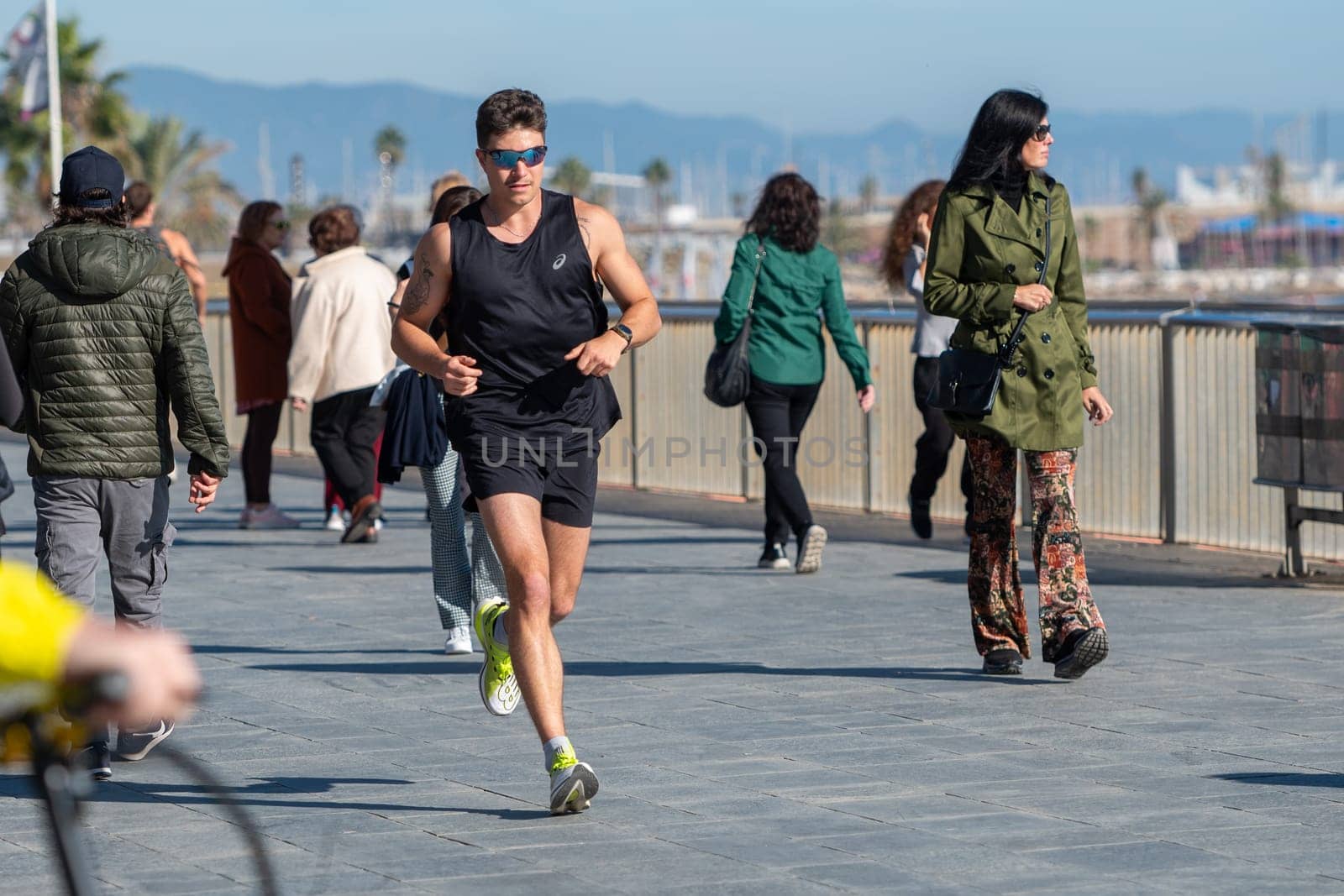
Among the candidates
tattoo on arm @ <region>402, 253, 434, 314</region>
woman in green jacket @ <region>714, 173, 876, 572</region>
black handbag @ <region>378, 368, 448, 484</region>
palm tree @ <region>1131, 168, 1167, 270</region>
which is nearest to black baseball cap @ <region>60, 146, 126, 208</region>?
tattoo on arm @ <region>402, 253, 434, 314</region>

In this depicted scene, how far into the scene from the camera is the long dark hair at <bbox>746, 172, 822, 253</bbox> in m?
10.4

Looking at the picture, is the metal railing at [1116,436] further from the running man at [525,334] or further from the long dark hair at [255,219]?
the running man at [525,334]

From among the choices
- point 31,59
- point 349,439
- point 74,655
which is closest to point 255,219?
point 349,439

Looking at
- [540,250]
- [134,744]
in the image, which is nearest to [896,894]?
[540,250]

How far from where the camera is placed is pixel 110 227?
21.1ft

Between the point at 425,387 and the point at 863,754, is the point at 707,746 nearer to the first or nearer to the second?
the point at 863,754

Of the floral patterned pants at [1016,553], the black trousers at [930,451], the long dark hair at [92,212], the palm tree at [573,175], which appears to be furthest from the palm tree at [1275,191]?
the long dark hair at [92,212]

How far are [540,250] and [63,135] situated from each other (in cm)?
6862

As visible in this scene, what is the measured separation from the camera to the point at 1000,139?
7461mm

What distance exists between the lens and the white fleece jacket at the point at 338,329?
1227 centimetres

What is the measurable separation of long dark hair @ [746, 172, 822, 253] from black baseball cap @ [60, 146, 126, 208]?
4.38 m

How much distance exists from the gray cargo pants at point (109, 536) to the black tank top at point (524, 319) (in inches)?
41.5

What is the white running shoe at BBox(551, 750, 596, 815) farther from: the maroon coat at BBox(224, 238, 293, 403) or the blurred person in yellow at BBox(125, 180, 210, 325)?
the maroon coat at BBox(224, 238, 293, 403)

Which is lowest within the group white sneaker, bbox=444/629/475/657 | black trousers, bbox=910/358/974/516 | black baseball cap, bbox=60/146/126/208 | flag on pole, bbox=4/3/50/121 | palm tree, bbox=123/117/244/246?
white sneaker, bbox=444/629/475/657
